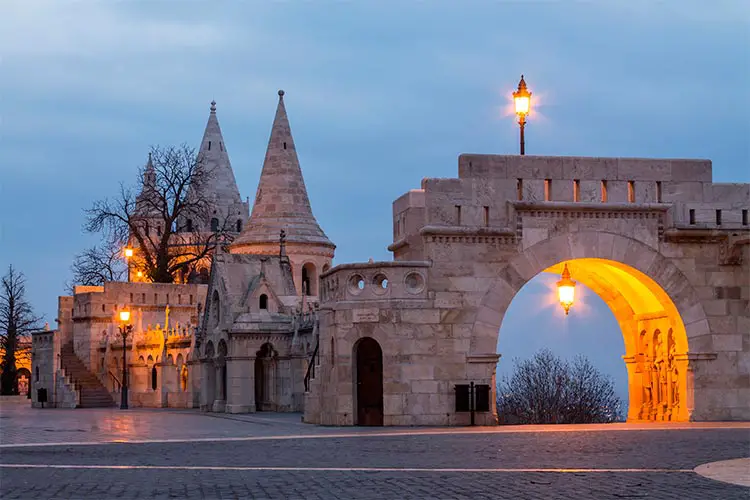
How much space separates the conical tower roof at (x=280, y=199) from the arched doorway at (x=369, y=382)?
34615 mm

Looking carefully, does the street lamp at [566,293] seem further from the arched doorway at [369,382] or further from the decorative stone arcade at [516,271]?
the arched doorway at [369,382]

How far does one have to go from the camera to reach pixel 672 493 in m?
11.0

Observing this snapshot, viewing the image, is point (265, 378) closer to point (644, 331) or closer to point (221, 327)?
point (221, 327)

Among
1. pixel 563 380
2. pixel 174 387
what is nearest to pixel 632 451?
pixel 563 380

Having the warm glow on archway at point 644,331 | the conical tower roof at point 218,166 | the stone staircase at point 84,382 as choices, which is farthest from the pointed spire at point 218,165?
the warm glow on archway at point 644,331

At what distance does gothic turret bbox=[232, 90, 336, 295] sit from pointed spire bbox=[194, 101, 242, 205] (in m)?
20.7

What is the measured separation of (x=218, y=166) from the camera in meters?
80.8

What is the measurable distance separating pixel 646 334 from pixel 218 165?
58.0 m

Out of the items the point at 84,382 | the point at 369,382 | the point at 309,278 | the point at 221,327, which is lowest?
the point at 84,382

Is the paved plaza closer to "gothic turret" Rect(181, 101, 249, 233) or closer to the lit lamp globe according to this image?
Answer: the lit lamp globe

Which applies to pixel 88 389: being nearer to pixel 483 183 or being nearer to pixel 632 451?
pixel 483 183

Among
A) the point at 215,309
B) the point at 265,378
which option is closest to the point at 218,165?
the point at 215,309

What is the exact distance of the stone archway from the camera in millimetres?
22734

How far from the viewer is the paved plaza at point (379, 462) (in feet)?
37.4
